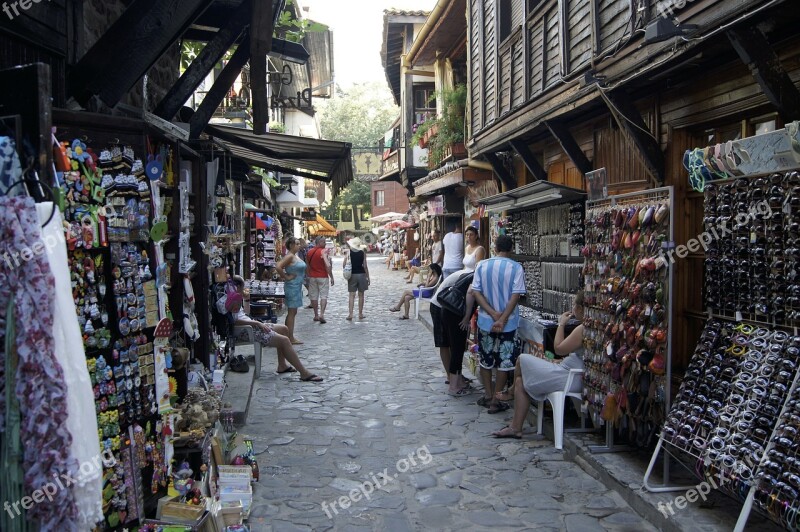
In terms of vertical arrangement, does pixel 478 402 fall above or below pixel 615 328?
below

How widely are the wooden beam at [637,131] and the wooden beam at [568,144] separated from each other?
66.0 inches

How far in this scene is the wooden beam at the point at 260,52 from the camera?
6.06 m

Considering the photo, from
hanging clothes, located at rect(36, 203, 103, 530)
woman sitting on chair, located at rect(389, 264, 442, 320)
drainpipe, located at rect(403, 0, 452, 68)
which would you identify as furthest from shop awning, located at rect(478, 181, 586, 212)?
hanging clothes, located at rect(36, 203, 103, 530)

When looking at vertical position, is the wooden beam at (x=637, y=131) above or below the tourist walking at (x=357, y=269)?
above

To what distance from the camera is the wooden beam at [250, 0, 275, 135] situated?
239 inches

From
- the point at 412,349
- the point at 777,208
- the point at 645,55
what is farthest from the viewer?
the point at 412,349

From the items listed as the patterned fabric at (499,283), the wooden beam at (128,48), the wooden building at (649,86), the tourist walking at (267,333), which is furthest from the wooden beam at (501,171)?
the wooden beam at (128,48)

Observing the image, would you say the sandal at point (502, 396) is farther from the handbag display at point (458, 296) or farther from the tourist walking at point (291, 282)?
the tourist walking at point (291, 282)

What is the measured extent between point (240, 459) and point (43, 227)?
3.46 meters

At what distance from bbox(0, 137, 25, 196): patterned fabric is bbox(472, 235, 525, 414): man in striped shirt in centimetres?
538

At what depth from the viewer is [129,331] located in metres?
4.18

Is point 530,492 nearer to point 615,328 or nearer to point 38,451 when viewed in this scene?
point 615,328

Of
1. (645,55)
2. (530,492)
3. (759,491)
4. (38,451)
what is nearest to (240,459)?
(530,492)

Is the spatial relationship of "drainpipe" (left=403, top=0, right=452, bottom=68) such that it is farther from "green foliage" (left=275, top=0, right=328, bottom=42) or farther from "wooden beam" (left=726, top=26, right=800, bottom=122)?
"wooden beam" (left=726, top=26, right=800, bottom=122)
